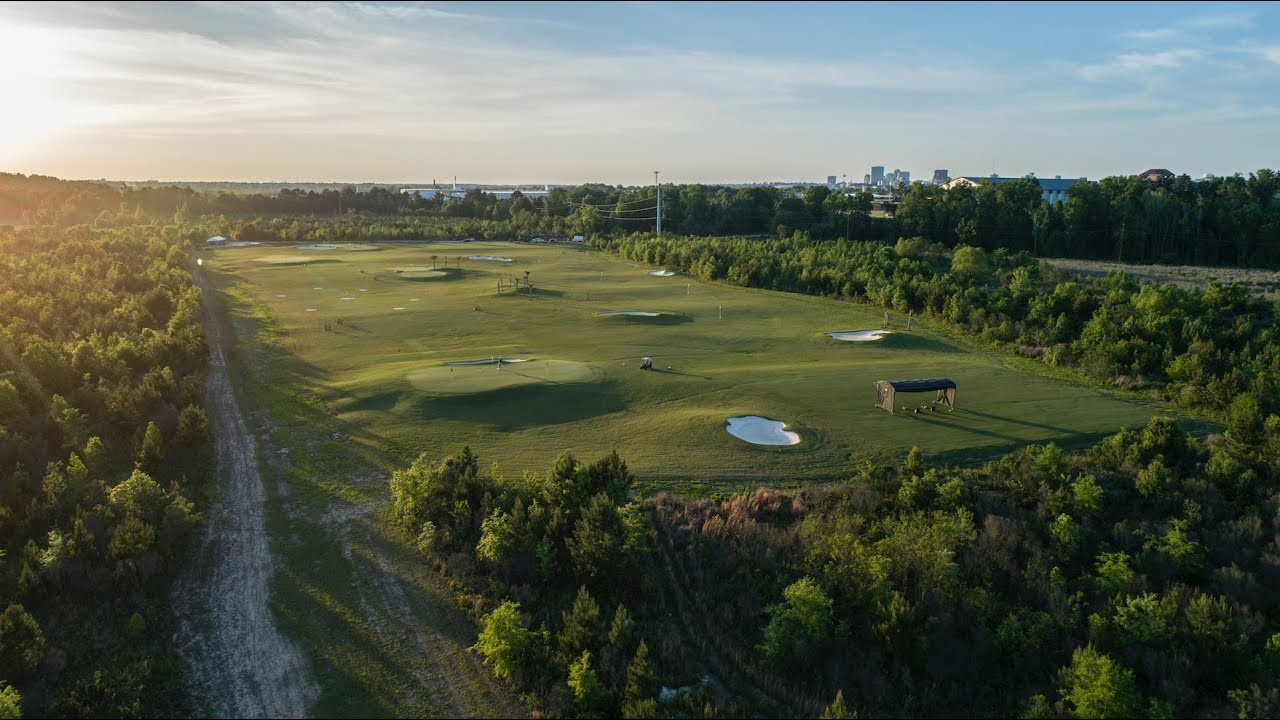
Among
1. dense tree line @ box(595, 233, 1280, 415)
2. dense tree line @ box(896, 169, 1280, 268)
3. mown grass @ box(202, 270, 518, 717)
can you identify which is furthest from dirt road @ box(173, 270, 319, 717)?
dense tree line @ box(896, 169, 1280, 268)

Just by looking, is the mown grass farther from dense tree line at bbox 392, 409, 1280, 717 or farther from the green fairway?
the green fairway

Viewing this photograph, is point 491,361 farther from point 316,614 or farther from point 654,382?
point 316,614

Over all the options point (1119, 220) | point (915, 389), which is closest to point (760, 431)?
point (915, 389)

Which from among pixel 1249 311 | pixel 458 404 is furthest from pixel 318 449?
pixel 1249 311

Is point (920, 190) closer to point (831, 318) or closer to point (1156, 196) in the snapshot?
point (1156, 196)

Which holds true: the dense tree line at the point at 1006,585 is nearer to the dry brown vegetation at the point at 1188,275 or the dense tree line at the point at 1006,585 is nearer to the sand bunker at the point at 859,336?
the sand bunker at the point at 859,336

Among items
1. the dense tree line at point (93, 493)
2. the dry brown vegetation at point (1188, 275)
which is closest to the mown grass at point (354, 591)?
the dense tree line at point (93, 493)
